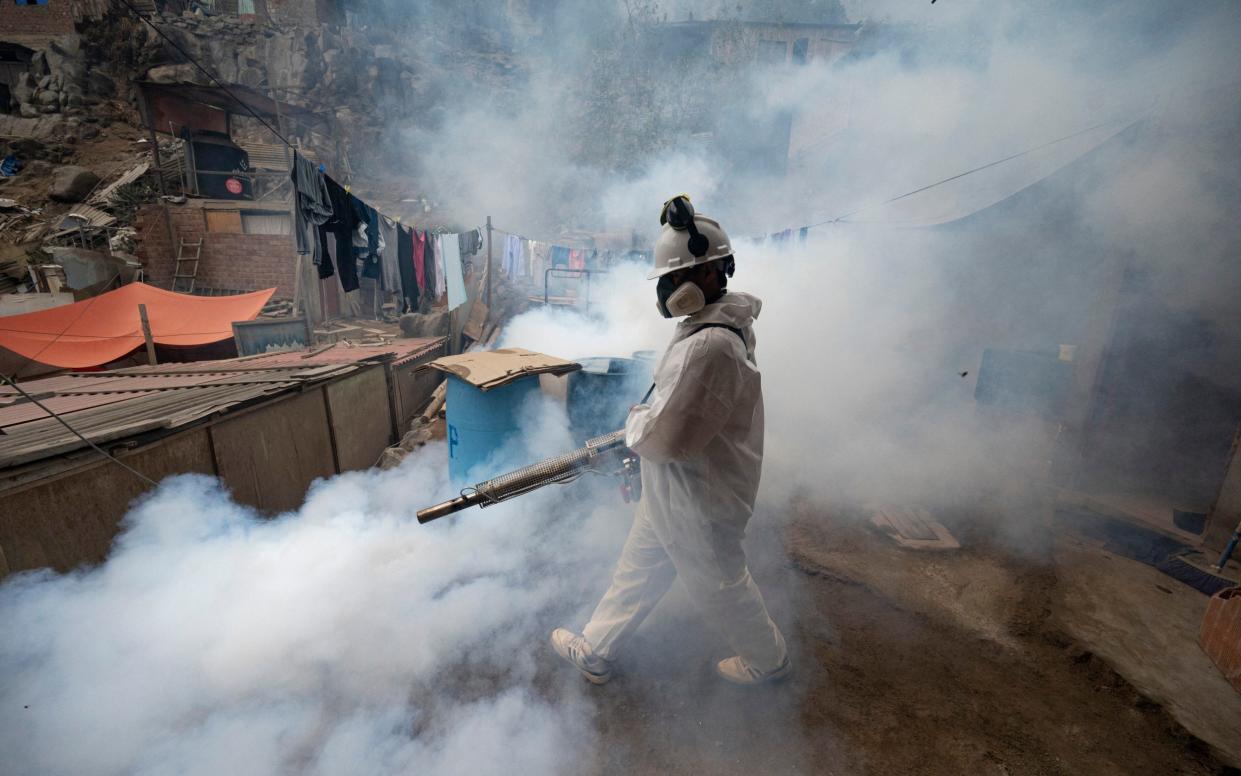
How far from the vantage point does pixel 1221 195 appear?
3.95 m

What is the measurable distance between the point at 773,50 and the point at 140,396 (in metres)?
32.7

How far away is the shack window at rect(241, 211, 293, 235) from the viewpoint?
40.5 ft

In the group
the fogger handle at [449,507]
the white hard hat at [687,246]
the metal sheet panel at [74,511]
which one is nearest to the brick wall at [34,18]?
the metal sheet panel at [74,511]

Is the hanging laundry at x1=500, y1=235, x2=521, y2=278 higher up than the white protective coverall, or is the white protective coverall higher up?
the hanging laundry at x1=500, y1=235, x2=521, y2=278

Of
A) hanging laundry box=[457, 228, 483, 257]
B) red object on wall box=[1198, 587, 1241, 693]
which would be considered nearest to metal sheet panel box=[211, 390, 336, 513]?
red object on wall box=[1198, 587, 1241, 693]

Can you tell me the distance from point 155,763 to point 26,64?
114ft

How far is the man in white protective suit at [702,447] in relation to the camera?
1.96m

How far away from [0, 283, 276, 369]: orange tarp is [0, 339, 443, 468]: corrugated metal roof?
3044mm

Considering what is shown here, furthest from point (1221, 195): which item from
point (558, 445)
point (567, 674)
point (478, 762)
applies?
point (478, 762)

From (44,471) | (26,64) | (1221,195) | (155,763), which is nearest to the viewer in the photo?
(155,763)

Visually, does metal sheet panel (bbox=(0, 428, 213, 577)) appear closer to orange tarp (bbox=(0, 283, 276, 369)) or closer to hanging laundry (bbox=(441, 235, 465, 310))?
hanging laundry (bbox=(441, 235, 465, 310))

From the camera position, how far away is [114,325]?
7.48 metres

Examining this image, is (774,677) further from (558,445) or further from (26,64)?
(26,64)

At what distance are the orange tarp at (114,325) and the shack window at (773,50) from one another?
29.0 m
